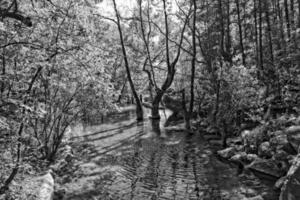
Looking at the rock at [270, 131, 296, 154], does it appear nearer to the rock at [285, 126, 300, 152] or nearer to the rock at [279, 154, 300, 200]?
the rock at [285, 126, 300, 152]

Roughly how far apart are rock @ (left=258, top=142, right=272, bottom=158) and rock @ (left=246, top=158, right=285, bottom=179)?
15.7 inches

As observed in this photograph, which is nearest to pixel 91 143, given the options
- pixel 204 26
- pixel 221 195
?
pixel 221 195

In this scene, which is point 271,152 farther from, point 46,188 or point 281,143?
point 46,188

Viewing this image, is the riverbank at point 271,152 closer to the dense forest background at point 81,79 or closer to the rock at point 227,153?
the rock at point 227,153

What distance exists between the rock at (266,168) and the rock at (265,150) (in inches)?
15.7

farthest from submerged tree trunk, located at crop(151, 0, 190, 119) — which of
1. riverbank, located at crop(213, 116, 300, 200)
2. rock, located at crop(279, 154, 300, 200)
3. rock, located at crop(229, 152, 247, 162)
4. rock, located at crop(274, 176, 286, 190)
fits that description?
rock, located at crop(279, 154, 300, 200)

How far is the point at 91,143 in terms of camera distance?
15344 mm

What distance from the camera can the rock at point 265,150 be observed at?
991 centimetres

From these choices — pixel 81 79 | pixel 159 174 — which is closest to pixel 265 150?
pixel 159 174

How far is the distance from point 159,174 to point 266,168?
3798 millimetres

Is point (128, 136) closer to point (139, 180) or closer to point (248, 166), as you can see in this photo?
point (139, 180)

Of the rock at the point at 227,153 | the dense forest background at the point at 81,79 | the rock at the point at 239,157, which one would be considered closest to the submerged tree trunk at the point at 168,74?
the dense forest background at the point at 81,79

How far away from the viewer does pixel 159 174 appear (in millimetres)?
9891

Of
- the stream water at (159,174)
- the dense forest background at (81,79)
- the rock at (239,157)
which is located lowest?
the stream water at (159,174)
